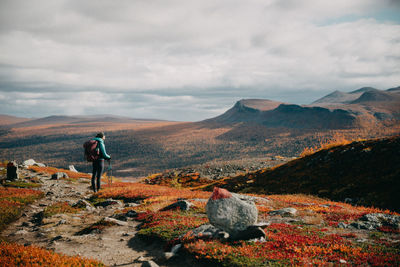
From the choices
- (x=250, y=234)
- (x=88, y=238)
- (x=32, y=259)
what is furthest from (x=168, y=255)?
(x=88, y=238)

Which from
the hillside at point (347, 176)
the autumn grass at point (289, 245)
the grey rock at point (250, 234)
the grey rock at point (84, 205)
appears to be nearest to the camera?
the autumn grass at point (289, 245)

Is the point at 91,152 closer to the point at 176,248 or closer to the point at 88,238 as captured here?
the point at 88,238

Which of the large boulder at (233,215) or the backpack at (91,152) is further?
the backpack at (91,152)

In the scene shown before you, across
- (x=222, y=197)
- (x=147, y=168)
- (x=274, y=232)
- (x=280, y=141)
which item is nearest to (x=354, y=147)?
(x=274, y=232)

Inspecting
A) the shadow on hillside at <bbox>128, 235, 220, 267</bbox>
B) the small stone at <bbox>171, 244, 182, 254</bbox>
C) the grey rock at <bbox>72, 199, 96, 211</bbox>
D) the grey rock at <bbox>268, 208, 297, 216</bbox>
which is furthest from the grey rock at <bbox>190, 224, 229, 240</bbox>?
the grey rock at <bbox>72, 199, 96, 211</bbox>

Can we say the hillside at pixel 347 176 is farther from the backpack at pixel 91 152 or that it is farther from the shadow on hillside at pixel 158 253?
the backpack at pixel 91 152

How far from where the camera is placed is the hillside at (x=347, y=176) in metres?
20.9

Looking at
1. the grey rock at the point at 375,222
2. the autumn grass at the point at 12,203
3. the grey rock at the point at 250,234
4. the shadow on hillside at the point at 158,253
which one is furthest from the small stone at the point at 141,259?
the grey rock at the point at 375,222

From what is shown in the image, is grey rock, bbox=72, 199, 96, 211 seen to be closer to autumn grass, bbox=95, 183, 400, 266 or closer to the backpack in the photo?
the backpack

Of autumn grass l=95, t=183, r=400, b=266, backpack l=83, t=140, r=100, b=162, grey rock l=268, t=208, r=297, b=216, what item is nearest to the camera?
autumn grass l=95, t=183, r=400, b=266

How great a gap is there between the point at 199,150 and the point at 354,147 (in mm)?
143034

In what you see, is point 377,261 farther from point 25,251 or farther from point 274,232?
point 25,251

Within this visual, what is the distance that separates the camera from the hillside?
20859 millimetres

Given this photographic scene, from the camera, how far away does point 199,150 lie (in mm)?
173250
